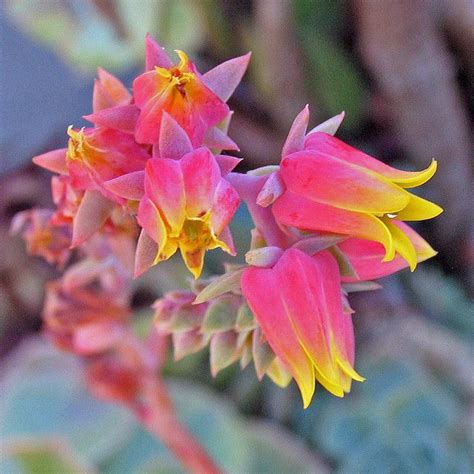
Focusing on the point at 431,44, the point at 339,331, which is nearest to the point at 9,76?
the point at 431,44

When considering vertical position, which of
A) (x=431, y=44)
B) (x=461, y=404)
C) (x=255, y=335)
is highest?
(x=255, y=335)

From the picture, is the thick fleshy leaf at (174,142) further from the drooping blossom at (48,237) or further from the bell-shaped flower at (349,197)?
the drooping blossom at (48,237)

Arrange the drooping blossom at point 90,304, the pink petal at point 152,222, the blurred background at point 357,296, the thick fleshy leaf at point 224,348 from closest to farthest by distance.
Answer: the pink petal at point 152,222 < the thick fleshy leaf at point 224,348 < the drooping blossom at point 90,304 < the blurred background at point 357,296

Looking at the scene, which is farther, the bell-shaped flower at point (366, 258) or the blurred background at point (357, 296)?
the blurred background at point (357, 296)

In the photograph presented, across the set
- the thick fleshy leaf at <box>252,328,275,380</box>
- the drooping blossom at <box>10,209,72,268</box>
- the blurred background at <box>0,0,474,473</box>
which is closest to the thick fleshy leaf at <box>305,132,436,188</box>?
the thick fleshy leaf at <box>252,328,275,380</box>

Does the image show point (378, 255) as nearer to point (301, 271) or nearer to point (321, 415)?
point (301, 271)

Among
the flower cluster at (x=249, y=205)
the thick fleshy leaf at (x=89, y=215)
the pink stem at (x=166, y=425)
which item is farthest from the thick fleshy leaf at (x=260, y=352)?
the pink stem at (x=166, y=425)

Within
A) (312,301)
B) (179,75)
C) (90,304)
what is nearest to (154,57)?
(179,75)
